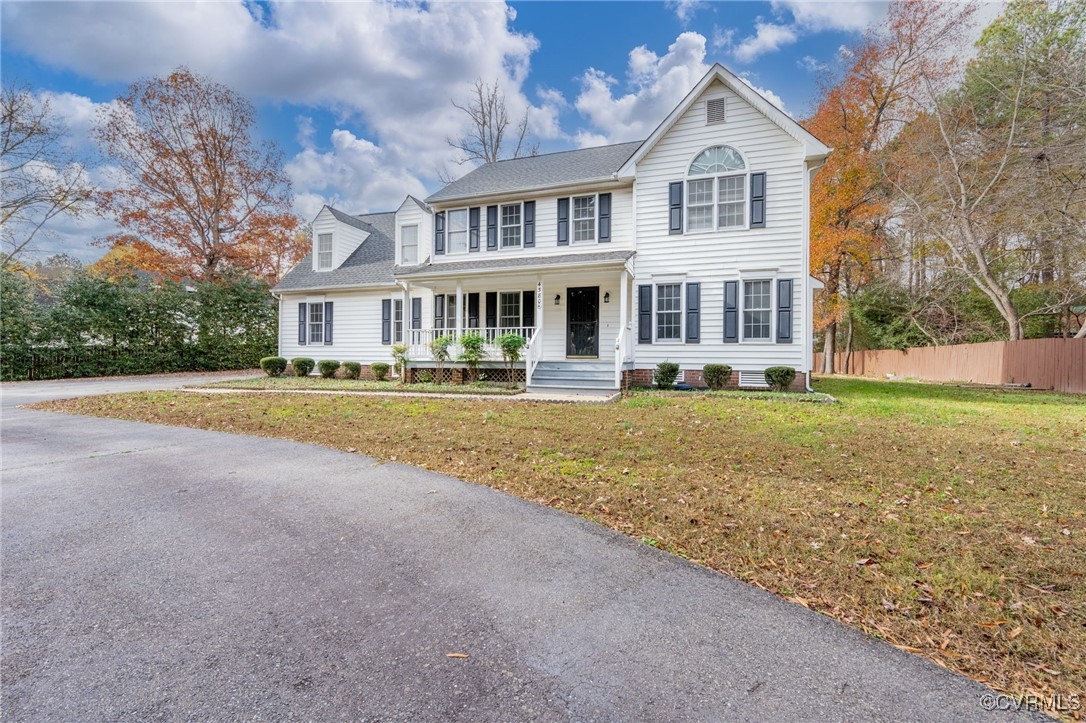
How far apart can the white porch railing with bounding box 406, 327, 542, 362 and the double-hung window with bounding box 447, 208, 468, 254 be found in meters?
2.86

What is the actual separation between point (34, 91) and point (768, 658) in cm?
2962

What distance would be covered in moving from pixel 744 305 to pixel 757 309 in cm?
35

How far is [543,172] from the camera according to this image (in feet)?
51.3

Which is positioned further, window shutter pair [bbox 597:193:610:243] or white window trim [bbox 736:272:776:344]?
window shutter pair [bbox 597:193:610:243]

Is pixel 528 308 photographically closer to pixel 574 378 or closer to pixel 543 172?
pixel 574 378

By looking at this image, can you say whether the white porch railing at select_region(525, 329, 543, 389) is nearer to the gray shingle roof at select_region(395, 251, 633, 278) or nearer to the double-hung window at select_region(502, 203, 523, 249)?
the gray shingle roof at select_region(395, 251, 633, 278)

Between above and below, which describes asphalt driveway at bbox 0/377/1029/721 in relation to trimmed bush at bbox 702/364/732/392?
below

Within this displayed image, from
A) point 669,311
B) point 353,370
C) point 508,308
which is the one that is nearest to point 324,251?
point 353,370

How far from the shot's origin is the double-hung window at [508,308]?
50.4ft

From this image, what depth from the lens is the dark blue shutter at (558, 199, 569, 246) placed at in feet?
48.2

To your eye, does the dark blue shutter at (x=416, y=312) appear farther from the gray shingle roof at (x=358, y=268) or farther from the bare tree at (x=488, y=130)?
the bare tree at (x=488, y=130)

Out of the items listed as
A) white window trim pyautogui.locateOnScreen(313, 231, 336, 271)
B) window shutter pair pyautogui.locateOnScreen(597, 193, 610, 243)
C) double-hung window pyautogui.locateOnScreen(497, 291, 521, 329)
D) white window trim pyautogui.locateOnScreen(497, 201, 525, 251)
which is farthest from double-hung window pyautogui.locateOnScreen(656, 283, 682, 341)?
white window trim pyautogui.locateOnScreen(313, 231, 336, 271)

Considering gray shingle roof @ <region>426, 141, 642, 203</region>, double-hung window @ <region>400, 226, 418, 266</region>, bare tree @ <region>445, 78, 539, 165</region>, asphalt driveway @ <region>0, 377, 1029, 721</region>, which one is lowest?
asphalt driveway @ <region>0, 377, 1029, 721</region>

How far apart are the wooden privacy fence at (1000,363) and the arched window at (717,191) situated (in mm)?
11475
